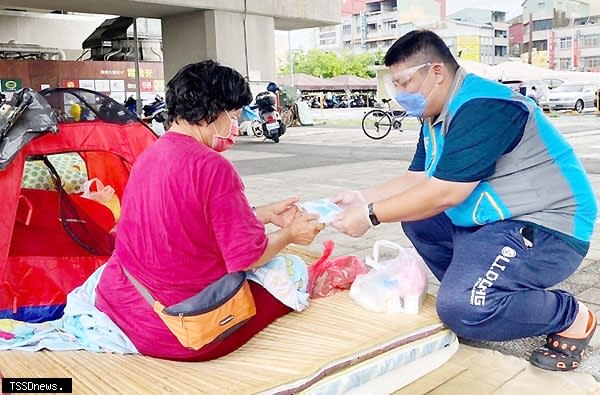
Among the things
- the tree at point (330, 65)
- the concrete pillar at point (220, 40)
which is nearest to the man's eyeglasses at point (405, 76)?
the concrete pillar at point (220, 40)

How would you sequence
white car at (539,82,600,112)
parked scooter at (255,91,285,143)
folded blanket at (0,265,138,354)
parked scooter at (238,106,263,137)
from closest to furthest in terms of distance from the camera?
1. folded blanket at (0,265,138,354)
2. parked scooter at (255,91,285,143)
3. parked scooter at (238,106,263,137)
4. white car at (539,82,600,112)

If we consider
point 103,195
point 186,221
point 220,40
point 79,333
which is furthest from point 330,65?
point 186,221

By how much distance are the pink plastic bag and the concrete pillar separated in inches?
425

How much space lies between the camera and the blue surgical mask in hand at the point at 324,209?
260 cm

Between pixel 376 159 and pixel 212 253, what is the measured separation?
7.36 metres

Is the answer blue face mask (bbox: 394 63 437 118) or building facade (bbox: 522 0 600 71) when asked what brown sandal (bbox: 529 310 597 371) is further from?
building facade (bbox: 522 0 600 71)

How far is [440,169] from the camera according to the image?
2.34m

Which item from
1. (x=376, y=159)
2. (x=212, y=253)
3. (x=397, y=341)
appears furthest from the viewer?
(x=376, y=159)

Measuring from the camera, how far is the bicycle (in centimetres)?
1345

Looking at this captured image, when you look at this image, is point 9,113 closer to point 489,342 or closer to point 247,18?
point 489,342

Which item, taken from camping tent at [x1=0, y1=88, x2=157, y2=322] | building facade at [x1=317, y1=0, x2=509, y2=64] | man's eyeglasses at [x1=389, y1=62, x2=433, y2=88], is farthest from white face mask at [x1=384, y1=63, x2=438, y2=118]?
building facade at [x1=317, y1=0, x2=509, y2=64]

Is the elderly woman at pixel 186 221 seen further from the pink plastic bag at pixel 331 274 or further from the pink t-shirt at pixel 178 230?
the pink plastic bag at pixel 331 274

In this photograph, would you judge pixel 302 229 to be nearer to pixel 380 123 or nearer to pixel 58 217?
pixel 58 217

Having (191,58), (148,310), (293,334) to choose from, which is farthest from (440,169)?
(191,58)
